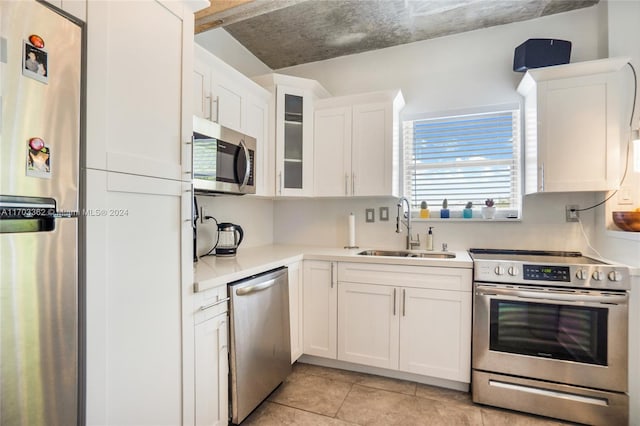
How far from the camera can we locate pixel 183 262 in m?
1.44

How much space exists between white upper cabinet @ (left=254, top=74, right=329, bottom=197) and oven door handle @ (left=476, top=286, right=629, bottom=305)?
162cm

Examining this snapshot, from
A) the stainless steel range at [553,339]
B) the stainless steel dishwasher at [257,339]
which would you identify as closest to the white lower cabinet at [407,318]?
the stainless steel range at [553,339]

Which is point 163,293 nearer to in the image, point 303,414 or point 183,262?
point 183,262

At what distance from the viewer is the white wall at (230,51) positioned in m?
2.57

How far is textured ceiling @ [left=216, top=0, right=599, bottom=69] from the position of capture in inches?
94.7

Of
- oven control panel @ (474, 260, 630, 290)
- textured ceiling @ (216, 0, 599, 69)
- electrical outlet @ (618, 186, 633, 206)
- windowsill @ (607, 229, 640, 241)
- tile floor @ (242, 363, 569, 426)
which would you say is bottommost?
tile floor @ (242, 363, 569, 426)

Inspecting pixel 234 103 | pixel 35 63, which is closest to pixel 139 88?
pixel 35 63

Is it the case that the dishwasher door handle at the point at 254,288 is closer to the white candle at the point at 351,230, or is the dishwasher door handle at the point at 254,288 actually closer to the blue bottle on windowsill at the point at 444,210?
the white candle at the point at 351,230

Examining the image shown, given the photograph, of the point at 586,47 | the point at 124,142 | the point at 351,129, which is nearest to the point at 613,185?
the point at 586,47

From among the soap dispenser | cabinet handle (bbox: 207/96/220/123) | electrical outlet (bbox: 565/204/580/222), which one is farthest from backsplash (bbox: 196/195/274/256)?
electrical outlet (bbox: 565/204/580/222)

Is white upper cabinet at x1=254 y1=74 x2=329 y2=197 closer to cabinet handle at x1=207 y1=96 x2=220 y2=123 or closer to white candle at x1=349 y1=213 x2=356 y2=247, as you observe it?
white candle at x1=349 y1=213 x2=356 y2=247

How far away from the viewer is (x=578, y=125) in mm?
2207

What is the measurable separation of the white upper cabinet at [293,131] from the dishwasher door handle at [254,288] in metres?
0.96

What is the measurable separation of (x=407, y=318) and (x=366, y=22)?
2375 millimetres
